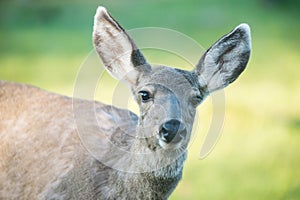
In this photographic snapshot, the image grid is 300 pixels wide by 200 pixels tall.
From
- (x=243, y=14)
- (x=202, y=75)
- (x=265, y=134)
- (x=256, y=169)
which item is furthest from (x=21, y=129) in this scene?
(x=243, y=14)

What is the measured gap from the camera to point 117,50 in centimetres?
436

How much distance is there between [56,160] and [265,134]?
11.6ft

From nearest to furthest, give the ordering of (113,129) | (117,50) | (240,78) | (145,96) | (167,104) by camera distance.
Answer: (167,104)
(145,96)
(117,50)
(113,129)
(240,78)

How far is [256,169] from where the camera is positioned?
6703 mm

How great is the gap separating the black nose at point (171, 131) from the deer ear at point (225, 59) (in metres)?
0.48

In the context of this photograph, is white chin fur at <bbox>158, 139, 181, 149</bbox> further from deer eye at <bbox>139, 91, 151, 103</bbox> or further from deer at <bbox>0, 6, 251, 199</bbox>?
deer eye at <bbox>139, 91, 151, 103</bbox>

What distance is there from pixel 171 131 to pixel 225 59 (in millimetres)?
788

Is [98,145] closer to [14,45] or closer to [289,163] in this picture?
[289,163]

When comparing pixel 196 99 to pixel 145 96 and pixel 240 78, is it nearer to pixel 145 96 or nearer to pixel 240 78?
pixel 145 96

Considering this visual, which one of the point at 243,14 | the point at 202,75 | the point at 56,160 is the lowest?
the point at 243,14

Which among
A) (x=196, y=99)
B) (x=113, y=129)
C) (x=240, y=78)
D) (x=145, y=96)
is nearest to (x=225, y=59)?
(x=196, y=99)

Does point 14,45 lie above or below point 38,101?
below

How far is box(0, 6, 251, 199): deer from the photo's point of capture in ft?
13.2

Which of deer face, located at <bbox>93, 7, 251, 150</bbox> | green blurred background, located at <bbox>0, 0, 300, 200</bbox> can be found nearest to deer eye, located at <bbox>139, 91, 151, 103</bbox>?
deer face, located at <bbox>93, 7, 251, 150</bbox>
